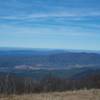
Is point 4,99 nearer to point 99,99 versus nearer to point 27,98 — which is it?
point 27,98

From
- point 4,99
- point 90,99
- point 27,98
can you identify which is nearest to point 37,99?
point 27,98

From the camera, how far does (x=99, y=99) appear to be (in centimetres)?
2378

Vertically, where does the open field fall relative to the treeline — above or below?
above

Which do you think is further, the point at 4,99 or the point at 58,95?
the point at 58,95

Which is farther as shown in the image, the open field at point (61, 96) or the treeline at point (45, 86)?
the treeline at point (45, 86)

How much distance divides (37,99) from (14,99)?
159 centimetres

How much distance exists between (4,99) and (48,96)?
3.34 m

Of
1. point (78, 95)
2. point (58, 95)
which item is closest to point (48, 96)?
point (58, 95)

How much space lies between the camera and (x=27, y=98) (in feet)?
76.6

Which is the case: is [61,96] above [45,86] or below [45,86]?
above

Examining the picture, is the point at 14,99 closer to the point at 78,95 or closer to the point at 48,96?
the point at 48,96

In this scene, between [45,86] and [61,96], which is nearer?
[61,96]

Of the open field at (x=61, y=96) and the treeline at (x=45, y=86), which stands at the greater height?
the open field at (x=61, y=96)

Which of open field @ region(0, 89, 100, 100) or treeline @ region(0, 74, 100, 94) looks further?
treeline @ region(0, 74, 100, 94)
